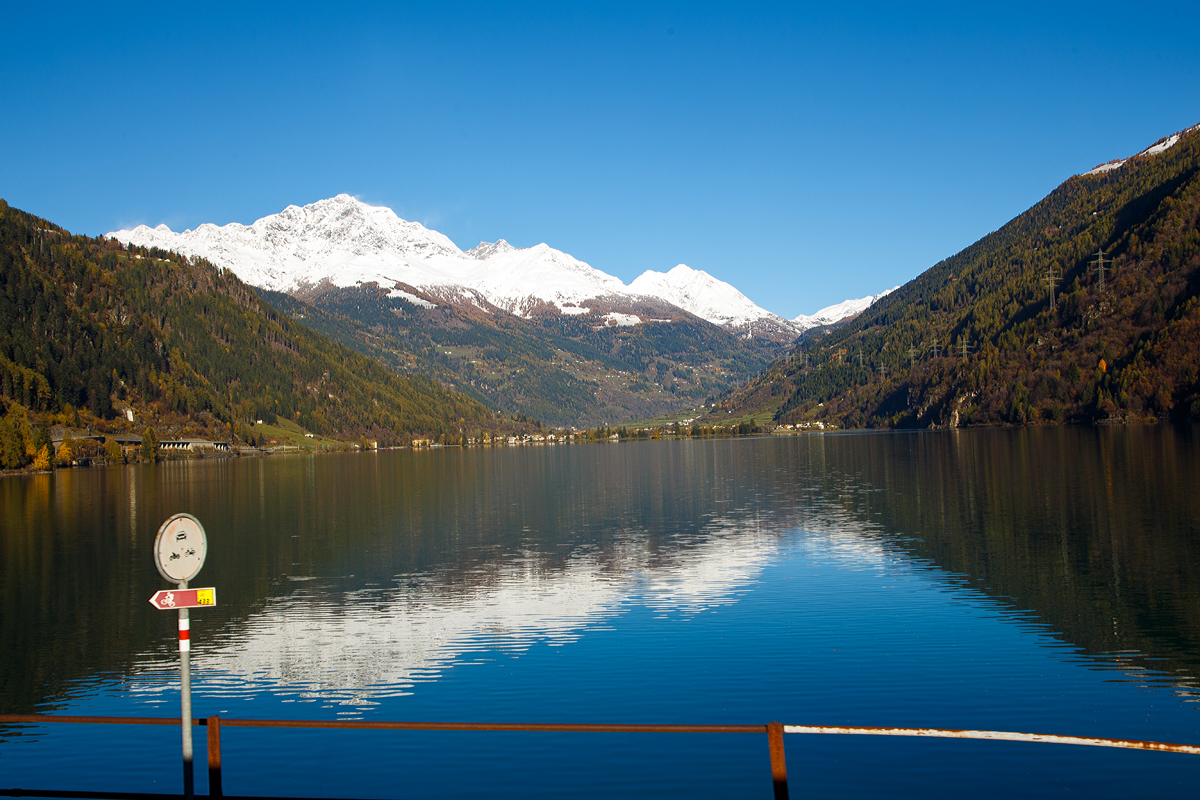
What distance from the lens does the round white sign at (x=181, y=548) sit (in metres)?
13.0

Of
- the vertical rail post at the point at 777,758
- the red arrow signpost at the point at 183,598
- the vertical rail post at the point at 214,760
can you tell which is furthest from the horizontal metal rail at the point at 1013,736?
the vertical rail post at the point at 214,760

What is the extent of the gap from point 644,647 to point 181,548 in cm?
1886

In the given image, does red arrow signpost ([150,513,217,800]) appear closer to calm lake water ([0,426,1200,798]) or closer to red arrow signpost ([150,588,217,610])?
red arrow signpost ([150,588,217,610])

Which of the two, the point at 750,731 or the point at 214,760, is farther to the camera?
the point at 214,760

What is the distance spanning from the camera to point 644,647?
29156 mm

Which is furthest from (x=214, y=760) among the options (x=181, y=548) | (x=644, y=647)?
(x=644, y=647)

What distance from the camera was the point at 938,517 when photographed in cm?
5850

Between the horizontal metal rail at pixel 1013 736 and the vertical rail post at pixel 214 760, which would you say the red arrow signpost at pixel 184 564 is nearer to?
the vertical rail post at pixel 214 760

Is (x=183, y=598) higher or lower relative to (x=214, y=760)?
higher

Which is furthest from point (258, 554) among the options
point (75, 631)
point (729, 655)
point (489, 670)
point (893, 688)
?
point (893, 688)

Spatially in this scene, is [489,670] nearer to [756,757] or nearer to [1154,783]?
[756,757]

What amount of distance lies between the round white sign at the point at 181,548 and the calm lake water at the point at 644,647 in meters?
7.07

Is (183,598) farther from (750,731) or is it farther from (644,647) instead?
(644,647)

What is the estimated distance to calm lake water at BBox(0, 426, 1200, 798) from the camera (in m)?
19.2
